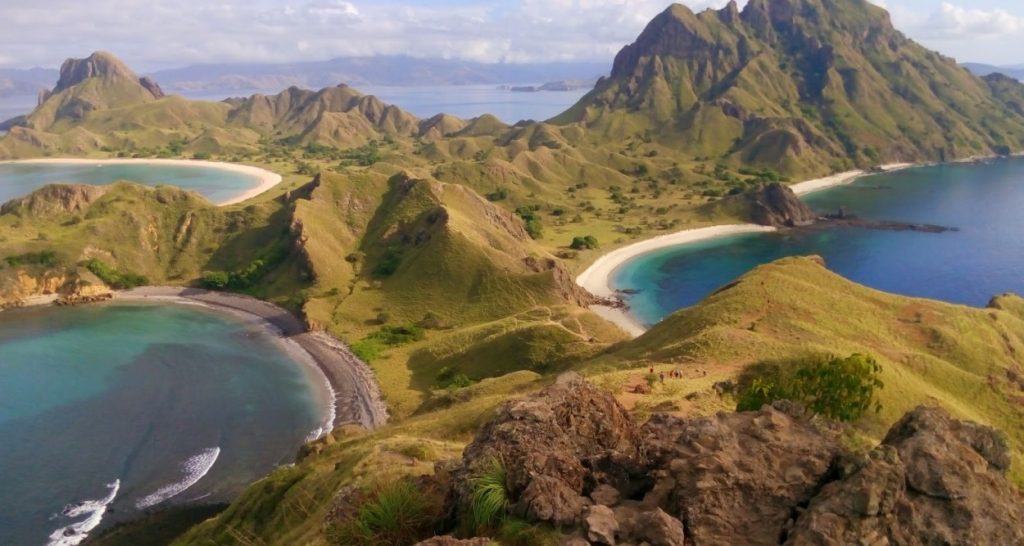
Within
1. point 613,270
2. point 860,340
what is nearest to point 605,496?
point 860,340

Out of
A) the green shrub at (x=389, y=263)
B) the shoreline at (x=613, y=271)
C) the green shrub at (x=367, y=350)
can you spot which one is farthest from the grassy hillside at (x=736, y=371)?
the green shrub at (x=389, y=263)

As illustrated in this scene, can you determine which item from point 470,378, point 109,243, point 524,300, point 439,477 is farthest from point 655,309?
point 109,243

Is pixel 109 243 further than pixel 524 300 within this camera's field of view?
Yes

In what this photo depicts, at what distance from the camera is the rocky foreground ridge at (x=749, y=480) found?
741 inches

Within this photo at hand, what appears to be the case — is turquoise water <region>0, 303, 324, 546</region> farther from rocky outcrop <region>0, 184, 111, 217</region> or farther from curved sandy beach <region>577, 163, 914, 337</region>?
curved sandy beach <region>577, 163, 914, 337</region>

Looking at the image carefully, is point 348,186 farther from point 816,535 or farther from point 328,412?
point 816,535

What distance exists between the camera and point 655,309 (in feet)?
450

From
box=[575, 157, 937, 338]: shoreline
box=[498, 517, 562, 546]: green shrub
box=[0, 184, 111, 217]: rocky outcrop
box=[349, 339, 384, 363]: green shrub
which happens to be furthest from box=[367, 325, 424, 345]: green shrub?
box=[0, 184, 111, 217]: rocky outcrop

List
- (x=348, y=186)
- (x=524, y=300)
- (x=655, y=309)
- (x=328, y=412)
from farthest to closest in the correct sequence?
(x=348, y=186), (x=655, y=309), (x=524, y=300), (x=328, y=412)

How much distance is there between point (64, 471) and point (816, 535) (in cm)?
8533

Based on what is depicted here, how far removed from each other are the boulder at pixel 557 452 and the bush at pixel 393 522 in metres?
1.17

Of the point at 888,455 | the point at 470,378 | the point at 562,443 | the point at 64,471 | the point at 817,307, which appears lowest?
the point at 64,471

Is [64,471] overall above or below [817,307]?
below

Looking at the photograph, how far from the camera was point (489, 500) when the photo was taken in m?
21.9
